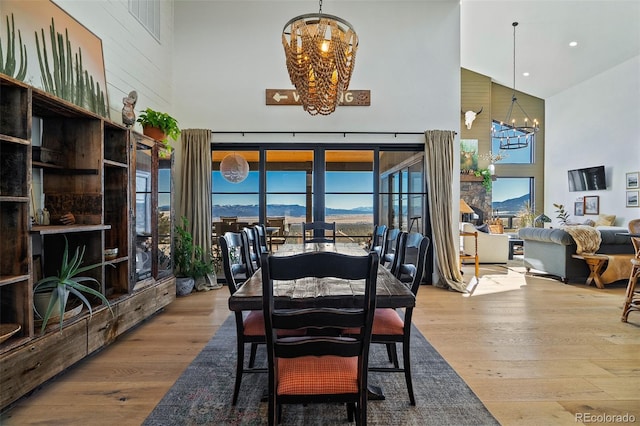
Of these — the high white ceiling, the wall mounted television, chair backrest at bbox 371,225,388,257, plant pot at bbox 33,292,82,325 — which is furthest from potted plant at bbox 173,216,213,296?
the wall mounted television

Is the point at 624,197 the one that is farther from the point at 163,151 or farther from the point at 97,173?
the point at 97,173

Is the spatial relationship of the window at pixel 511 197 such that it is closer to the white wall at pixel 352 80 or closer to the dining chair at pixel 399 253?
the white wall at pixel 352 80

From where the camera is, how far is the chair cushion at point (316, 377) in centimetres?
142

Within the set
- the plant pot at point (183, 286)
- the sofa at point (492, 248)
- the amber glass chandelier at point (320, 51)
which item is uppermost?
the amber glass chandelier at point (320, 51)

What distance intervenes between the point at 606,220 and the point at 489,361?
7868 millimetres

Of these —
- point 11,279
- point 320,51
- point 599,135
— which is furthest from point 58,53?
point 599,135

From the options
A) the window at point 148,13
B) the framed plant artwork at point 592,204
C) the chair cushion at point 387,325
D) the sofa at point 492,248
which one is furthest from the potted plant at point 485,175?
the chair cushion at point 387,325

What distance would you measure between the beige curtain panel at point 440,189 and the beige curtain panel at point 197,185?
10.6 feet

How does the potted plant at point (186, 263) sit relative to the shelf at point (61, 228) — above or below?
below

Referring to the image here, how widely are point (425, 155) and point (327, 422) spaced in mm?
4054

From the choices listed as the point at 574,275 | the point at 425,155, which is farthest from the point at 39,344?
the point at 574,275

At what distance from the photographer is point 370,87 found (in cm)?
508

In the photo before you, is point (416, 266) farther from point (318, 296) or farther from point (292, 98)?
point (292, 98)

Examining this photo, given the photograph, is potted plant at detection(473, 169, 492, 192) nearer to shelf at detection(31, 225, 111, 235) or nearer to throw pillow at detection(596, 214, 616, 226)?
throw pillow at detection(596, 214, 616, 226)
